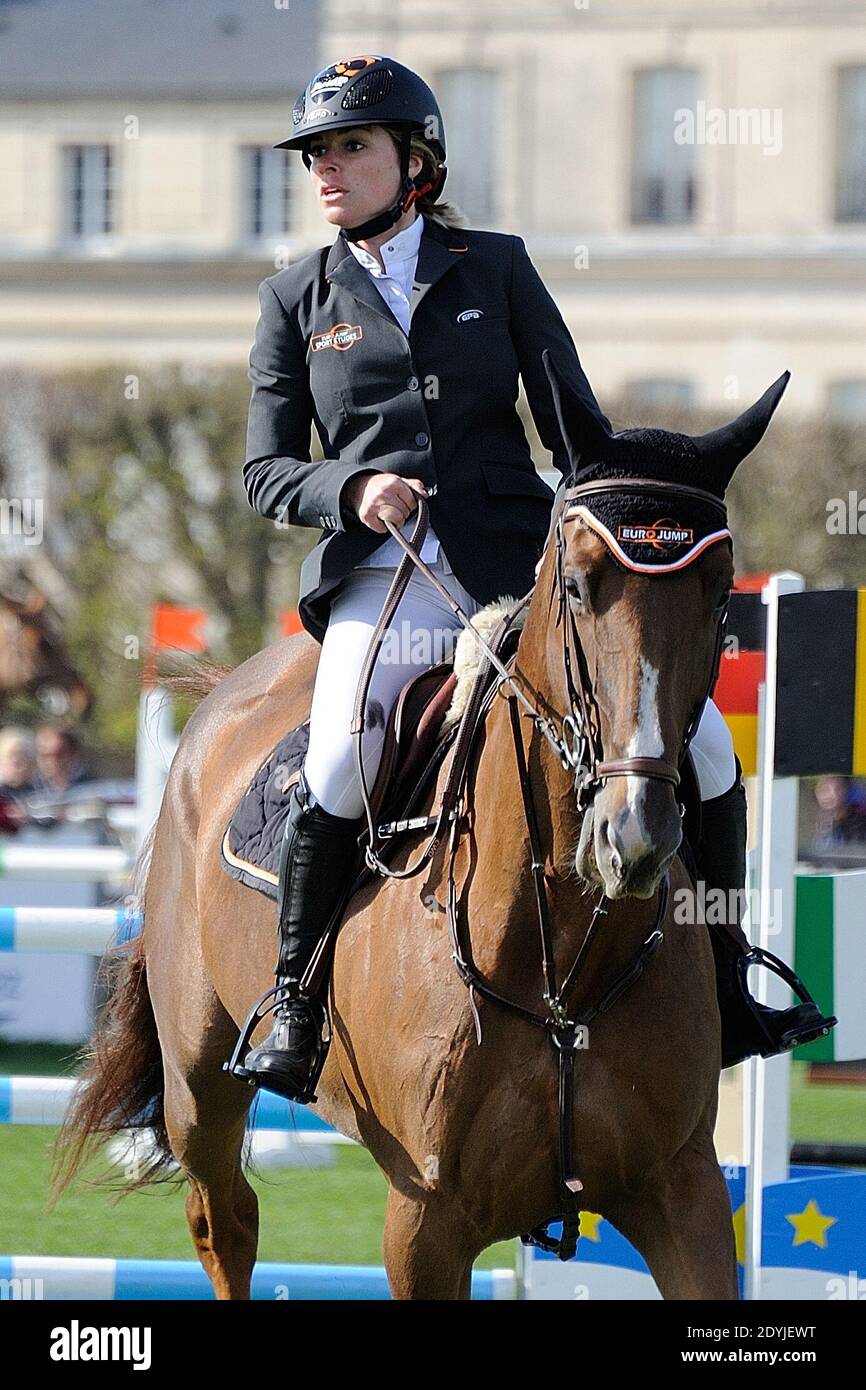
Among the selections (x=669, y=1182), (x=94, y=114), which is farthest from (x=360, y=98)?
(x=94, y=114)

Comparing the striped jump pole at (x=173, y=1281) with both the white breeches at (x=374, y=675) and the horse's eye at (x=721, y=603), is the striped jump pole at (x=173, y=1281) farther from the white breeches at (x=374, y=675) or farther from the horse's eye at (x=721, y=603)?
the horse's eye at (x=721, y=603)

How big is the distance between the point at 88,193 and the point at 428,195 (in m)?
38.6

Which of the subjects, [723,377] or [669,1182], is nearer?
[669,1182]

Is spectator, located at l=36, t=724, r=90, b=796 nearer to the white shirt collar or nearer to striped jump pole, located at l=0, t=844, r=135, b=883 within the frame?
striped jump pole, located at l=0, t=844, r=135, b=883

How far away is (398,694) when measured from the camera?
4.34 metres

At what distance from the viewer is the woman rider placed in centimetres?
426

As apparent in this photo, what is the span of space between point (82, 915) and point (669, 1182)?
9.34ft

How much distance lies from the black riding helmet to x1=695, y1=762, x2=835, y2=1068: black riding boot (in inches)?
63.0

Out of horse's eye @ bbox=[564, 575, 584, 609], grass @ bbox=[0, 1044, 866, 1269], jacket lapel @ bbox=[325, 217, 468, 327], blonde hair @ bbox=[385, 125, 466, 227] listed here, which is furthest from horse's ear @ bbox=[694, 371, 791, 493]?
grass @ bbox=[0, 1044, 866, 1269]

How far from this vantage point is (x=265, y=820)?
15.4 feet

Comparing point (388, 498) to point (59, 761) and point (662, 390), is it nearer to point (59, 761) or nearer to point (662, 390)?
point (59, 761)

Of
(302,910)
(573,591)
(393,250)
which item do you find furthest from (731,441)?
(302,910)

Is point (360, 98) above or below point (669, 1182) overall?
above

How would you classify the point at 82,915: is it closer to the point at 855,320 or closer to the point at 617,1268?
the point at 617,1268
